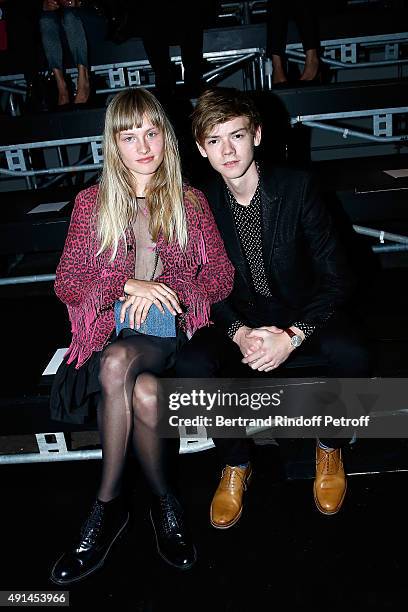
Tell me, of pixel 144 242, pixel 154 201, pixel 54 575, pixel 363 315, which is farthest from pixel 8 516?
pixel 363 315

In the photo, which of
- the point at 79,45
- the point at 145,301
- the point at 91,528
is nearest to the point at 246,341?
the point at 145,301

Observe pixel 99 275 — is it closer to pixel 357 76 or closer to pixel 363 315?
pixel 363 315

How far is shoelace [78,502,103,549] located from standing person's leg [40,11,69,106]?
269 cm

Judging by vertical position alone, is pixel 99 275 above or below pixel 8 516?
above

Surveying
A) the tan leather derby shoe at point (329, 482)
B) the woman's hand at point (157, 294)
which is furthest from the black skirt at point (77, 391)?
the tan leather derby shoe at point (329, 482)

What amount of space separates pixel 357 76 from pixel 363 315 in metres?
3.09

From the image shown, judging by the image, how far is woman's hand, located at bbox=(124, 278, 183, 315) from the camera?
5.34ft

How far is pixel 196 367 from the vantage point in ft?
5.35

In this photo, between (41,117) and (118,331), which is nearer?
(118,331)

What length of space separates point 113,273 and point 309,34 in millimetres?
2269

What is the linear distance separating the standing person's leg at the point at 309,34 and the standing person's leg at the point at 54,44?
1.45 metres

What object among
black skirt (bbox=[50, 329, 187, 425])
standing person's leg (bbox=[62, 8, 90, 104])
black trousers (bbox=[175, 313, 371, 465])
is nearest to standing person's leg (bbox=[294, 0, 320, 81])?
standing person's leg (bbox=[62, 8, 90, 104])

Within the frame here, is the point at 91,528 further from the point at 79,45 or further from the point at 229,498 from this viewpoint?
the point at 79,45

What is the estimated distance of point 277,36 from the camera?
3209mm
